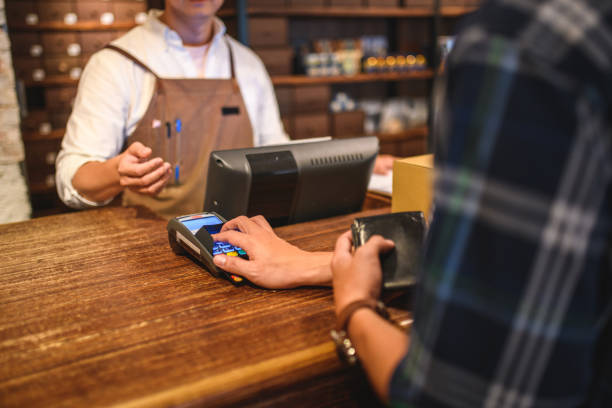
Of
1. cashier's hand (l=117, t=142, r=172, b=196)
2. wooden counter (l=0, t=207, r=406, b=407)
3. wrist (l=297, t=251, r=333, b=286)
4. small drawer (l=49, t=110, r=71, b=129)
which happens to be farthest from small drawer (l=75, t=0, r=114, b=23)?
wrist (l=297, t=251, r=333, b=286)

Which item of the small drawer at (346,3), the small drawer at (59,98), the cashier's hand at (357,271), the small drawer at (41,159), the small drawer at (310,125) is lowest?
the small drawer at (41,159)

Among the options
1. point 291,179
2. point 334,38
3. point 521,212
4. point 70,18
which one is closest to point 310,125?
point 334,38

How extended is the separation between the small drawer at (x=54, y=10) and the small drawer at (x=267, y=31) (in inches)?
49.2

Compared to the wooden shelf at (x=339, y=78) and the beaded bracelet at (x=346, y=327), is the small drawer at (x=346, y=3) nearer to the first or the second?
the wooden shelf at (x=339, y=78)

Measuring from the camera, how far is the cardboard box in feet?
3.57

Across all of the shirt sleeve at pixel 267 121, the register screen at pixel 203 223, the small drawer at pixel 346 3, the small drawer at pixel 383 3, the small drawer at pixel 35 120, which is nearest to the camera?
the register screen at pixel 203 223

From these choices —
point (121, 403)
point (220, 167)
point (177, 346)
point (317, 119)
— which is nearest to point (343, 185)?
point (220, 167)

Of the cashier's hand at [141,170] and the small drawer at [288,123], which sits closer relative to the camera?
the cashier's hand at [141,170]

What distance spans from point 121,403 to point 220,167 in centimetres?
58

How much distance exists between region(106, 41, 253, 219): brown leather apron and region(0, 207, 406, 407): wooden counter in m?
0.78

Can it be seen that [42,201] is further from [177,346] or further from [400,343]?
[400,343]

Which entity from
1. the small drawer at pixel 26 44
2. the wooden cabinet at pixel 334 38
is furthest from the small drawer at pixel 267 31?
the small drawer at pixel 26 44

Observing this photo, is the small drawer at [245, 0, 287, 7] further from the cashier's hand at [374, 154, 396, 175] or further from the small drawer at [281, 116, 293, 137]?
the cashier's hand at [374, 154, 396, 175]

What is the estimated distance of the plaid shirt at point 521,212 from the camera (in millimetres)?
412
